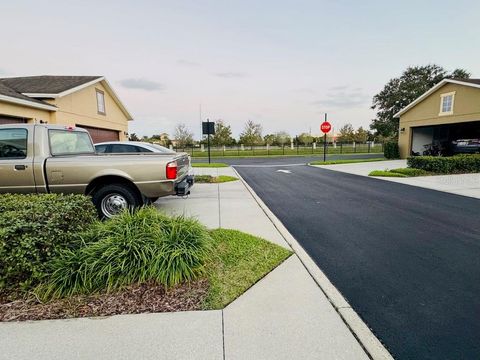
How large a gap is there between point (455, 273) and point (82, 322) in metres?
4.37

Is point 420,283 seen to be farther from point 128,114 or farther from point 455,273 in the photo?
point 128,114

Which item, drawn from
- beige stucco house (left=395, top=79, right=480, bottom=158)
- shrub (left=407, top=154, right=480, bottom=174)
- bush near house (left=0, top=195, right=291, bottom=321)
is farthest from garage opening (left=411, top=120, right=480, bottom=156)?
bush near house (left=0, top=195, right=291, bottom=321)

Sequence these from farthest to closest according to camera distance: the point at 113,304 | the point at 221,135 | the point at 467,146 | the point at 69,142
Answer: the point at 221,135
the point at 467,146
the point at 69,142
the point at 113,304

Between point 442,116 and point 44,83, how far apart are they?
2549 centimetres

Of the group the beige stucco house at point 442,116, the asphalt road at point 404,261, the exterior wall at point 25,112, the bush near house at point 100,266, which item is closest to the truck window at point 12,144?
the bush near house at point 100,266

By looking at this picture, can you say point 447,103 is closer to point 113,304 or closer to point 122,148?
point 122,148

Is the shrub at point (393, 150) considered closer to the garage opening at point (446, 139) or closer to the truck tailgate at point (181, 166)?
the garage opening at point (446, 139)

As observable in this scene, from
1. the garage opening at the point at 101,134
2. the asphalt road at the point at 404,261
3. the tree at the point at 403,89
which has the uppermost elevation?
the tree at the point at 403,89

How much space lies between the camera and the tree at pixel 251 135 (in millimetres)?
53309

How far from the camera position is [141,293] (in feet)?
9.68

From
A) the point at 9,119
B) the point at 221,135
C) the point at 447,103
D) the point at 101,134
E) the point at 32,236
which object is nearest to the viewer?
the point at 32,236

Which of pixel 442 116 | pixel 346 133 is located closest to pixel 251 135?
pixel 346 133

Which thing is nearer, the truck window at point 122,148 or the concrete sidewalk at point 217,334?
the concrete sidewalk at point 217,334

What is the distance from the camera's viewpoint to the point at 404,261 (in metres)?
3.80
